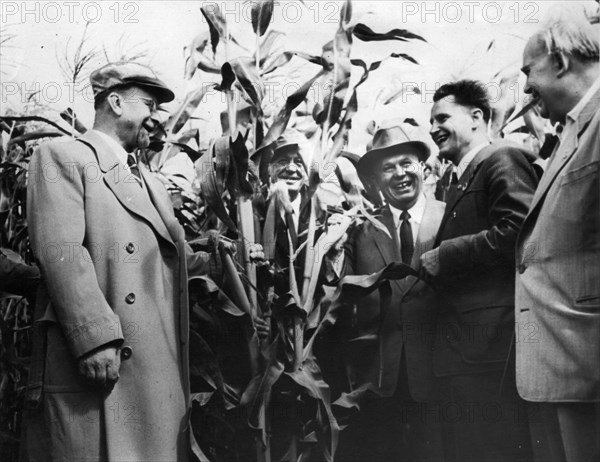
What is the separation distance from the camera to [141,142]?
14.7 feet

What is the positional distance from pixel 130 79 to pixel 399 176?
133 cm

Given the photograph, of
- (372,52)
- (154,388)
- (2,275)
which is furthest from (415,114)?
(2,275)

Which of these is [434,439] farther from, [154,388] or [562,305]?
[154,388]

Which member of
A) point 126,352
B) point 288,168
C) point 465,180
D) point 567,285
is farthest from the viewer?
point 288,168

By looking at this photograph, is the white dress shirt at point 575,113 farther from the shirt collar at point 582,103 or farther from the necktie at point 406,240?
the necktie at point 406,240

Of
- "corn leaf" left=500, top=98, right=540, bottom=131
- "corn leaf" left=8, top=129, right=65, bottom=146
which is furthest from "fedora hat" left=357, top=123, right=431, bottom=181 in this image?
"corn leaf" left=8, top=129, right=65, bottom=146

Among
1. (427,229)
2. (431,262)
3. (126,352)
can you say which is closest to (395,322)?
(431,262)

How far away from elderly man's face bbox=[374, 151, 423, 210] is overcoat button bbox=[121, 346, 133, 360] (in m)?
1.34

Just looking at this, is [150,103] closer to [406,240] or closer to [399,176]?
[399,176]

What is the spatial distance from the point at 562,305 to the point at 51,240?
2193 millimetres

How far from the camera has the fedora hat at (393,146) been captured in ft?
14.7

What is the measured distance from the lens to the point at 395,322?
436 centimetres

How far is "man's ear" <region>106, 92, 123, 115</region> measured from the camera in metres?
4.48

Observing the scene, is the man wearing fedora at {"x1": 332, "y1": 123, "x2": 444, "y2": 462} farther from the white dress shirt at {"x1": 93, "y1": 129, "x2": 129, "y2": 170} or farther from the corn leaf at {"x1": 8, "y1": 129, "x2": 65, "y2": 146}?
the corn leaf at {"x1": 8, "y1": 129, "x2": 65, "y2": 146}
